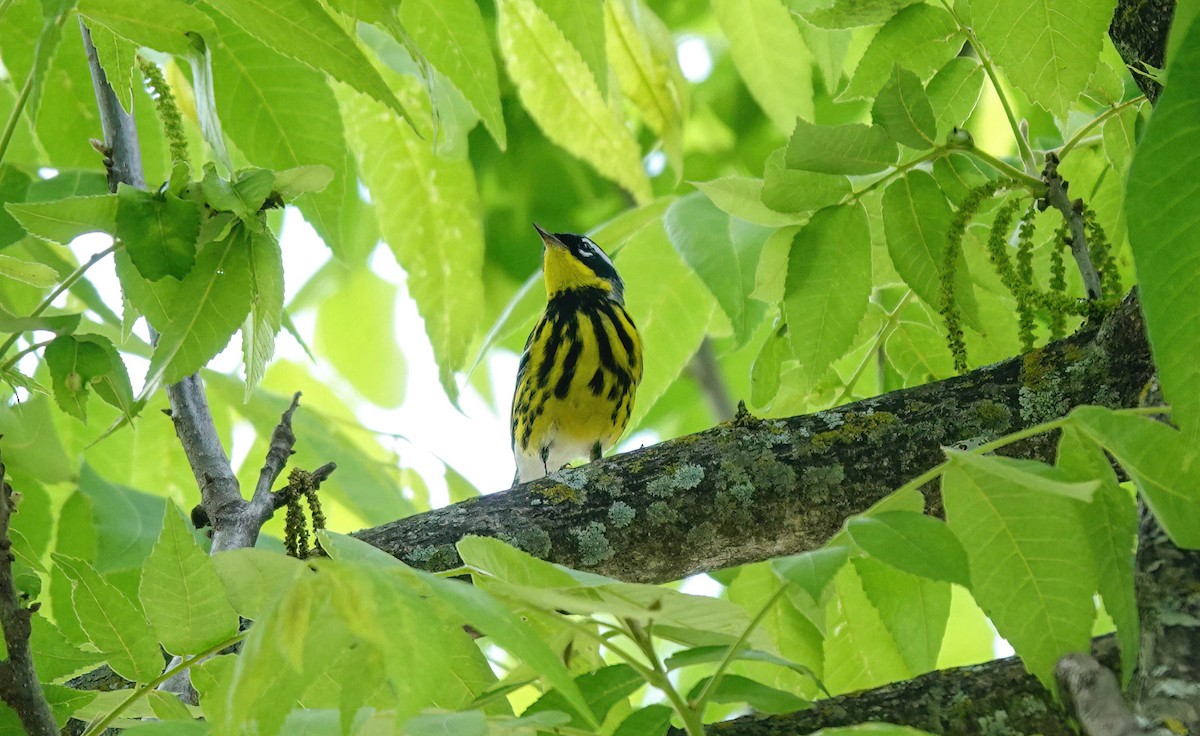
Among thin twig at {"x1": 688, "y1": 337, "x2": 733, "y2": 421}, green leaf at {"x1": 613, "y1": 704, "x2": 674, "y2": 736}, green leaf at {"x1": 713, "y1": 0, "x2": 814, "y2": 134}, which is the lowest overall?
green leaf at {"x1": 613, "y1": 704, "x2": 674, "y2": 736}

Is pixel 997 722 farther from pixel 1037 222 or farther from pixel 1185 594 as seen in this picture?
pixel 1037 222

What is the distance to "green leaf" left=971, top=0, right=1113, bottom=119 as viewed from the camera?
1656 mm

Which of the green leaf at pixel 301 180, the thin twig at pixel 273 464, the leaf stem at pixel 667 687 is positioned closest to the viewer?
the leaf stem at pixel 667 687

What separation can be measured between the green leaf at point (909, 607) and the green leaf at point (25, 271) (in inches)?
60.4

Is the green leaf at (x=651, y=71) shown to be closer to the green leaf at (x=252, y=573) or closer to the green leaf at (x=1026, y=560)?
the green leaf at (x=1026, y=560)

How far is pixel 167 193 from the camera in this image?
169cm

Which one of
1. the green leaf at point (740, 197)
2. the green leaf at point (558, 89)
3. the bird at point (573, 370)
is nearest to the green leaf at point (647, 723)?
the green leaf at point (740, 197)

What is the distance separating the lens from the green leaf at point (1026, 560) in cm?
136

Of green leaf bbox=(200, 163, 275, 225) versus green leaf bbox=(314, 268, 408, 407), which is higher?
green leaf bbox=(314, 268, 408, 407)

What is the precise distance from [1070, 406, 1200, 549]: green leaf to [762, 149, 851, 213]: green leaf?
0.86 meters

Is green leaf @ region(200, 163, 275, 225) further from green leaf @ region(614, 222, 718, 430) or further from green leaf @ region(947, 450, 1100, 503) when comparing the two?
green leaf @ region(614, 222, 718, 430)

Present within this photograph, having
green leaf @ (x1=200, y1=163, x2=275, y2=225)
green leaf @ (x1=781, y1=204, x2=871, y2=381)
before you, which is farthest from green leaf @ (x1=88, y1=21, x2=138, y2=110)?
green leaf @ (x1=781, y1=204, x2=871, y2=381)

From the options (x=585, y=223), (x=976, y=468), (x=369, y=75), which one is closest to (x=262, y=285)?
(x=369, y=75)

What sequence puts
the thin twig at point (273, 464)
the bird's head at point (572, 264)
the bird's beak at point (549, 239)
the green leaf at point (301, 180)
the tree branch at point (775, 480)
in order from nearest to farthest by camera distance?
the green leaf at point (301, 180), the tree branch at point (775, 480), the thin twig at point (273, 464), the bird's beak at point (549, 239), the bird's head at point (572, 264)
